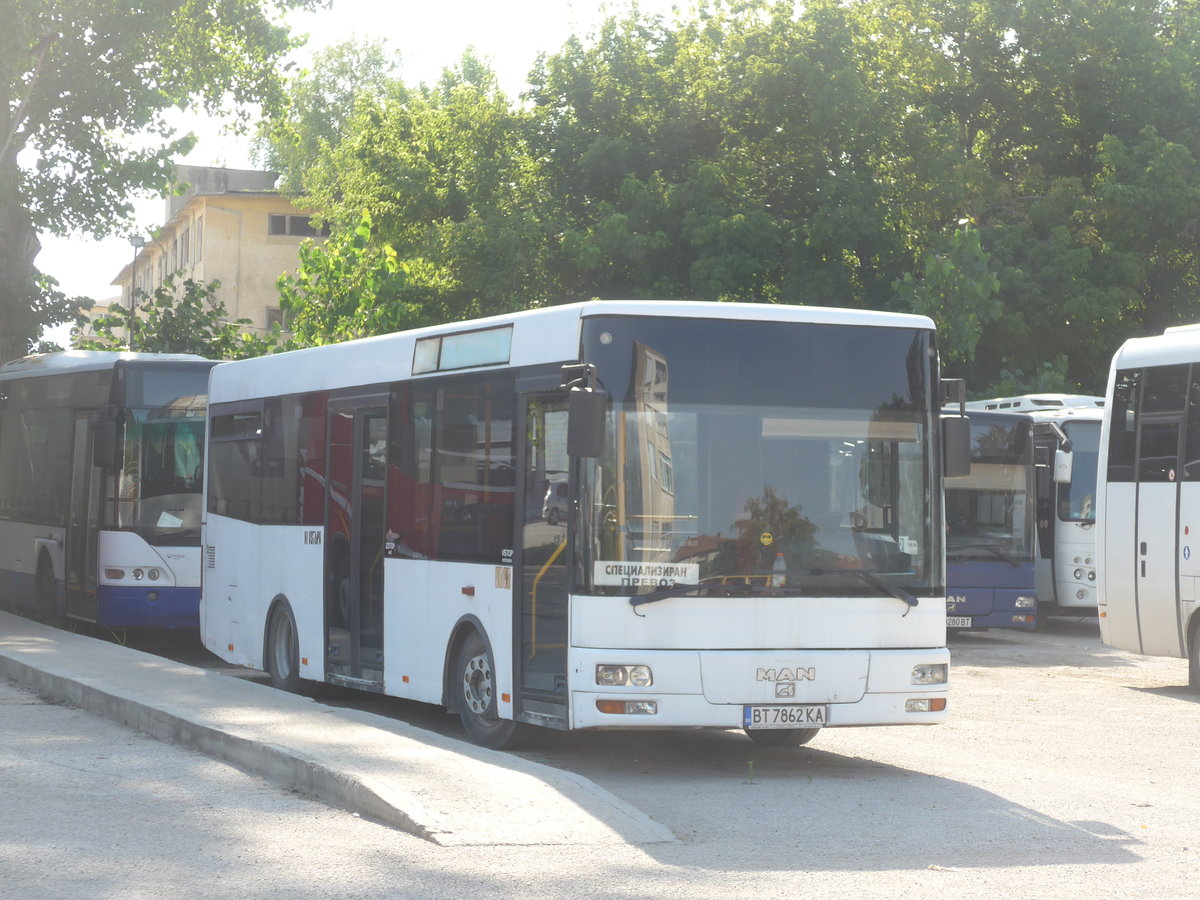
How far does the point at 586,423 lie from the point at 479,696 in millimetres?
2722

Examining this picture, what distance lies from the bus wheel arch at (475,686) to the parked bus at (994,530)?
39.5 feet

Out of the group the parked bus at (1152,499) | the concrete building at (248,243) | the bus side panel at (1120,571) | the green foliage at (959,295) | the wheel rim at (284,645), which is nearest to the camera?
the wheel rim at (284,645)

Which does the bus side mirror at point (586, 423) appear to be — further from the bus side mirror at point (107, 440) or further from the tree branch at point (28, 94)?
the tree branch at point (28, 94)

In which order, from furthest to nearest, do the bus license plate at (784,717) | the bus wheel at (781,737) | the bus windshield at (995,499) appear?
the bus windshield at (995,499), the bus wheel at (781,737), the bus license plate at (784,717)

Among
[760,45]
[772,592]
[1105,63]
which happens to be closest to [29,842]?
[772,592]

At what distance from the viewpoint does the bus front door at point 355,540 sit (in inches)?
522

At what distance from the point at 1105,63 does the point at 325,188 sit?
2964 cm

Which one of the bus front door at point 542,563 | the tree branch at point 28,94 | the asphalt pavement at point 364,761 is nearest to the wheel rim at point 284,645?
the asphalt pavement at point 364,761

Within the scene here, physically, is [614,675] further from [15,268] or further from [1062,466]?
[15,268]

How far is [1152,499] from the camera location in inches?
664

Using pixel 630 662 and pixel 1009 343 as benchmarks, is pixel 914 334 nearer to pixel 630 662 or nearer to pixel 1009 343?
pixel 630 662

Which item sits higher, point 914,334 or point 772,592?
point 914,334

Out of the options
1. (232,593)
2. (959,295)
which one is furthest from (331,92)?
(232,593)

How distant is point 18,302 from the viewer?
103 feet
